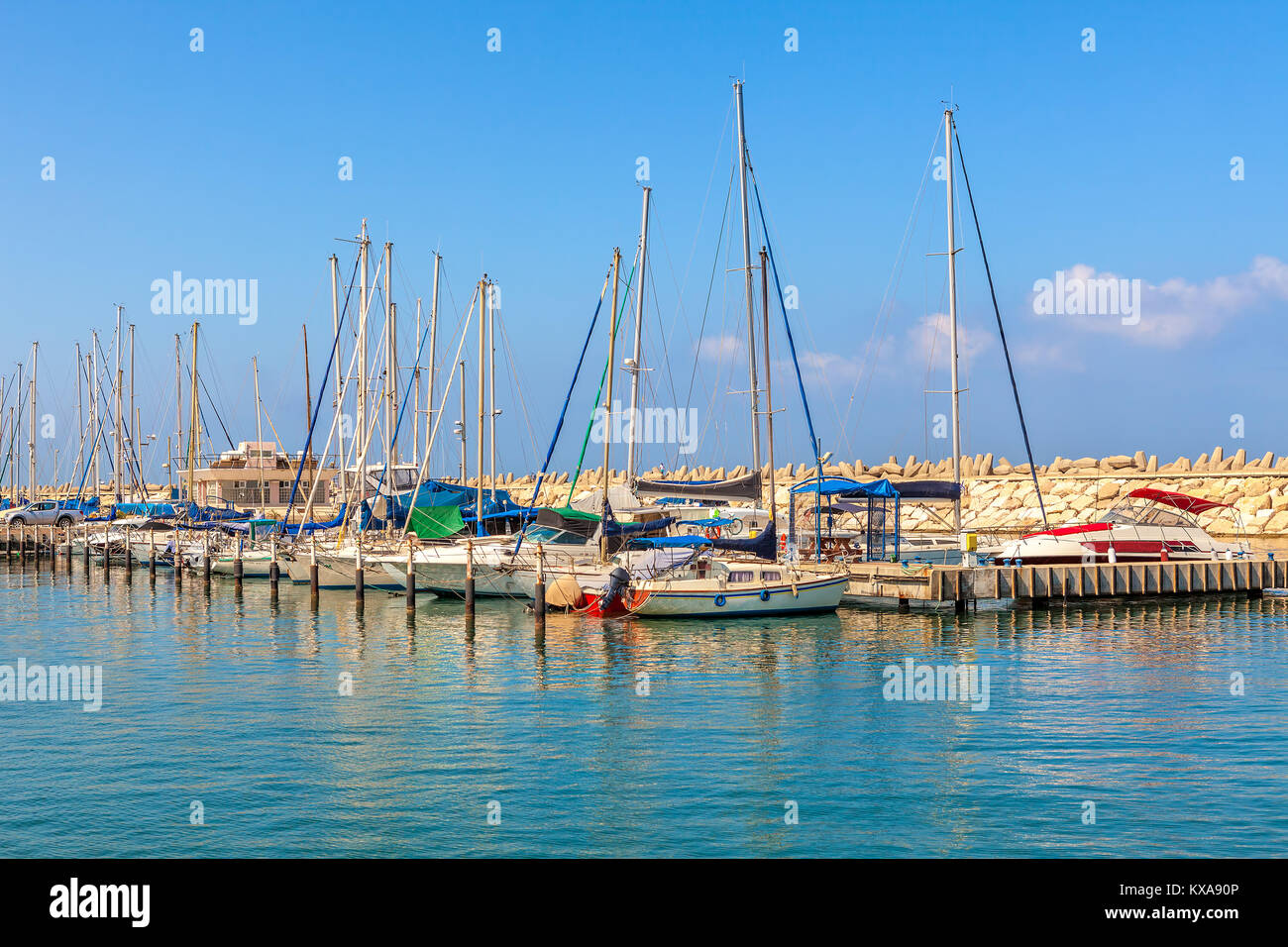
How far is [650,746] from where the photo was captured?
18578mm

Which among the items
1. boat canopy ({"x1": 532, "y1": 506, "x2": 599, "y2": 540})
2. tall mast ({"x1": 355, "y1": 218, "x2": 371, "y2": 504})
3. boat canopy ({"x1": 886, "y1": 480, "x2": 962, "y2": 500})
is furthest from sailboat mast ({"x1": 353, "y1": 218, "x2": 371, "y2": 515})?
boat canopy ({"x1": 886, "y1": 480, "x2": 962, "y2": 500})

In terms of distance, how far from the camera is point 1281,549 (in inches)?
2450

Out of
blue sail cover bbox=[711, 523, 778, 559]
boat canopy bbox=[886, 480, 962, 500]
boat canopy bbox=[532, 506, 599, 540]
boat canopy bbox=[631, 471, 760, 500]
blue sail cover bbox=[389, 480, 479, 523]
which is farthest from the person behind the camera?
blue sail cover bbox=[389, 480, 479, 523]

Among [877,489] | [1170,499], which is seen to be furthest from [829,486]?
[1170,499]

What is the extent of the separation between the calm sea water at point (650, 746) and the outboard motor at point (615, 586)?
1471 mm

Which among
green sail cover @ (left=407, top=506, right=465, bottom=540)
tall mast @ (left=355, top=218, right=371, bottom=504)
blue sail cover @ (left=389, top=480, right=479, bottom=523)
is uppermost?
tall mast @ (left=355, top=218, right=371, bottom=504)

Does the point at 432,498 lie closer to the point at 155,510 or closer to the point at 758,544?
the point at 758,544

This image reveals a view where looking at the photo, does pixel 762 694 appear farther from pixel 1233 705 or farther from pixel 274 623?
pixel 274 623

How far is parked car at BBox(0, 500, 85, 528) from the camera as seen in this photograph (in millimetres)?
77250

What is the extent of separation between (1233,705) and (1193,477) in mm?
70366

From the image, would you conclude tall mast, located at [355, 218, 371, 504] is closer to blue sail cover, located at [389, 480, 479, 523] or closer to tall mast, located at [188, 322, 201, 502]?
blue sail cover, located at [389, 480, 479, 523]

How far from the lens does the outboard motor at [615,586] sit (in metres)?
33.8

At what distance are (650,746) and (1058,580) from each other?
25036 millimetres

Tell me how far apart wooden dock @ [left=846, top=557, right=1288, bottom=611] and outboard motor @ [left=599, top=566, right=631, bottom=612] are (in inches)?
331
